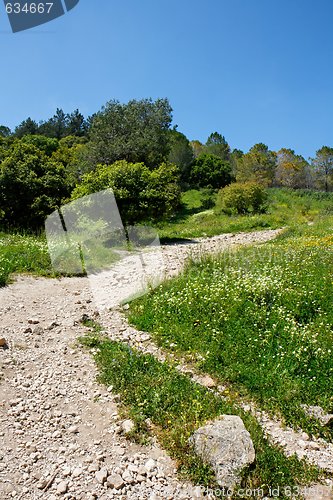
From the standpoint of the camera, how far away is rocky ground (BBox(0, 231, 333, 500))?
414cm

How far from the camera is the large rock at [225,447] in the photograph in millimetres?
4129

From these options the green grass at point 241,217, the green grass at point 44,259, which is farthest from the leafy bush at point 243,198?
the green grass at point 44,259

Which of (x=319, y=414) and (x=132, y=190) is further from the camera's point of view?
(x=132, y=190)

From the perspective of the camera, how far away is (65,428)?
16.6ft

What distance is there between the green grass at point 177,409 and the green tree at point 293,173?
60148 mm

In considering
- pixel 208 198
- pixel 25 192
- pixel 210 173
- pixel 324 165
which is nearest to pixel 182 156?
pixel 210 173

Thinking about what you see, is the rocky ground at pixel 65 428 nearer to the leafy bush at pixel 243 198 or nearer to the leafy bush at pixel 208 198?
the leafy bush at pixel 243 198

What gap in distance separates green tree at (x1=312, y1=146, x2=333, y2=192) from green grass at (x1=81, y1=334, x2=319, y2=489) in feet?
194

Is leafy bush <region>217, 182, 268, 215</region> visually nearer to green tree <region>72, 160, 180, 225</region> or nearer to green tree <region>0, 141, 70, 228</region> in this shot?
green tree <region>72, 160, 180, 225</region>

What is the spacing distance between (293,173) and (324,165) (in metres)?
4.87

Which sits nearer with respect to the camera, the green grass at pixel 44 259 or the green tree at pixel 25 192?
the green grass at pixel 44 259

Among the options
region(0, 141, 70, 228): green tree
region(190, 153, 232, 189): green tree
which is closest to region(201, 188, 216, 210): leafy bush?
region(190, 153, 232, 189): green tree

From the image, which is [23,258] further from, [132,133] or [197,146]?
[197,146]

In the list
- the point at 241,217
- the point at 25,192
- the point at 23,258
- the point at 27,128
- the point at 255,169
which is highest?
the point at 27,128
